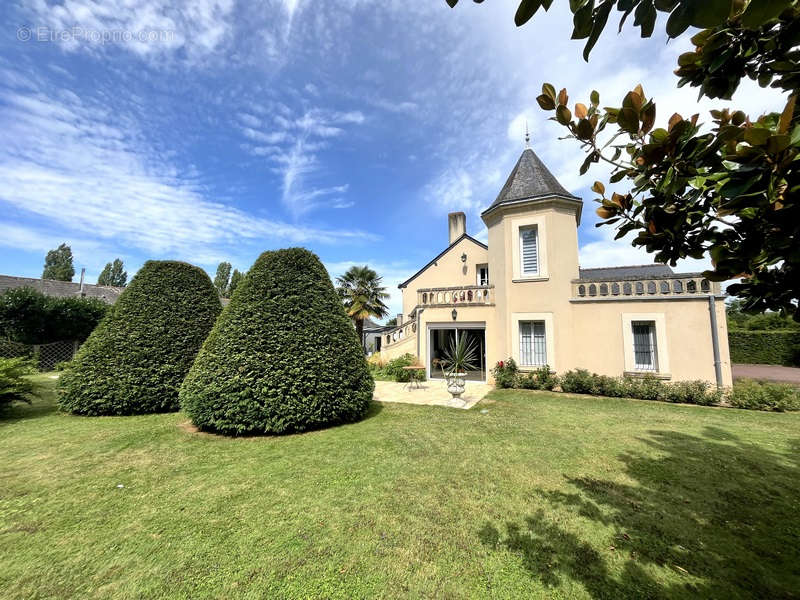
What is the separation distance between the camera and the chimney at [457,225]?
20.4 metres

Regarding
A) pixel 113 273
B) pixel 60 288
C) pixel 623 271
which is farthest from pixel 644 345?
pixel 113 273

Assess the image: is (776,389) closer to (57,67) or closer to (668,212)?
(668,212)

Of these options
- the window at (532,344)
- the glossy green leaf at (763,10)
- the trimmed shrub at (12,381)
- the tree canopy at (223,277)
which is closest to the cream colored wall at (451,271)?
the window at (532,344)

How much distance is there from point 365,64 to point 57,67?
689 centimetres

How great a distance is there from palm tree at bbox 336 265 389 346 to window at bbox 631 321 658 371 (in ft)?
54.0

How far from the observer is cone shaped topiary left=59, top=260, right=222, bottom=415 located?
7.82 m

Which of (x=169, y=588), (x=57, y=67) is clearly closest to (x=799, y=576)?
(x=169, y=588)

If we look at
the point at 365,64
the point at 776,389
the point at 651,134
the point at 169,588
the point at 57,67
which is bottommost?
the point at 169,588

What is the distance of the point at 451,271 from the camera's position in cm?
1919

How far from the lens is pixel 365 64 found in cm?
828

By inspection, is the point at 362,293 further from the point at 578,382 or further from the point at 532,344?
the point at 578,382

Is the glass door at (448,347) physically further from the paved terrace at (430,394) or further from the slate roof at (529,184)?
the slate roof at (529,184)

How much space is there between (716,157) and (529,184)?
1137cm

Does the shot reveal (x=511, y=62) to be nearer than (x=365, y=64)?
Yes
